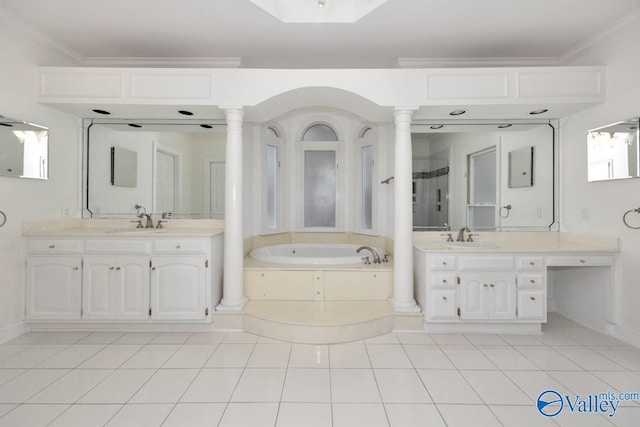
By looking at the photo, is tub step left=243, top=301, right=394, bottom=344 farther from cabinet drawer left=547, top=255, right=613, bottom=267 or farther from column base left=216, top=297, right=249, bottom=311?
cabinet drawer left=547, top=255, right=613, bottom=267

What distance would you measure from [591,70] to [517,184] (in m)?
1.14

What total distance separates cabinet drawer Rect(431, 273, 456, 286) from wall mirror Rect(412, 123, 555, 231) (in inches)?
28.9

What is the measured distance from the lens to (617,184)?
2.65 metres

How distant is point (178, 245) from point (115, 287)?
2.14 feet

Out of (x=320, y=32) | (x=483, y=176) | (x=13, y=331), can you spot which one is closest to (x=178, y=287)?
(x=13, y=331)

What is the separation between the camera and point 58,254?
8.96 ft

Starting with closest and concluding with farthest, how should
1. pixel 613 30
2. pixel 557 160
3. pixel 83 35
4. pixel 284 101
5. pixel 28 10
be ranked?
pixel 28 10 < pixel 613 30 < pixel 83 35 < pixel 284 101 < pixel 557 160

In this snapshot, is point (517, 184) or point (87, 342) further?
point (517, 184)

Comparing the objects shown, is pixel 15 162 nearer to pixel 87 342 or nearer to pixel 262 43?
pixel 87 342

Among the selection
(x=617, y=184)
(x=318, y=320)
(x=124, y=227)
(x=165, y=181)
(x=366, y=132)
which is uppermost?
(x=366, y=132)

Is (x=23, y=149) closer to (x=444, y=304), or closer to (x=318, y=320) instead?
(x=318, y=320)

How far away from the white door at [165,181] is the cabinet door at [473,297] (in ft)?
9.88

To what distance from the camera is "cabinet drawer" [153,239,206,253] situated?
277cm

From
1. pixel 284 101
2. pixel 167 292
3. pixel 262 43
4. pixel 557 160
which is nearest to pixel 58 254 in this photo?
pixel 167 292
